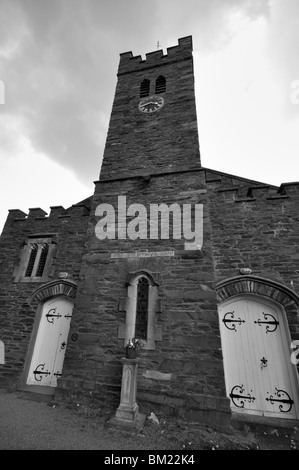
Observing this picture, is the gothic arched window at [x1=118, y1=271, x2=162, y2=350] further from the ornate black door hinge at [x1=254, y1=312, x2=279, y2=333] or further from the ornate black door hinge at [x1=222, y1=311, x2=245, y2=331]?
the ornate black door hinge at [x1=254, y1=312, x2=279, y2=333]

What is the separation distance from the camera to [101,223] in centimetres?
697

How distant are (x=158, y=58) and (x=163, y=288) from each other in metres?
10.7

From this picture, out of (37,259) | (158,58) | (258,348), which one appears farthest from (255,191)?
(158,58)

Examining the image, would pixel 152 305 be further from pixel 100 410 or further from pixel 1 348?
pixel 1 348

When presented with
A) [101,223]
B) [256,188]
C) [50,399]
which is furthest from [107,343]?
[256,188]

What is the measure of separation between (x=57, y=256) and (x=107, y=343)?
3.60 m

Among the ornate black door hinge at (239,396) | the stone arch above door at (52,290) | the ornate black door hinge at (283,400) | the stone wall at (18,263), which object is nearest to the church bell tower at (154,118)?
the stone wall at (18,263)

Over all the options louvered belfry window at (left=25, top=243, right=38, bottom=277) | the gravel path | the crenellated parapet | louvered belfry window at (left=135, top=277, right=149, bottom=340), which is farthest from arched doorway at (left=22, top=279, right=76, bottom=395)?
the crenellated parapet

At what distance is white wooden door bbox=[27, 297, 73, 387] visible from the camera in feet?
20.3

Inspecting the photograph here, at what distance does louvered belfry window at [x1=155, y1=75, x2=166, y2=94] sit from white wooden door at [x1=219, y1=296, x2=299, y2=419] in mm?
8809

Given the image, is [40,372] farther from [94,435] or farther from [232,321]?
[232,321]

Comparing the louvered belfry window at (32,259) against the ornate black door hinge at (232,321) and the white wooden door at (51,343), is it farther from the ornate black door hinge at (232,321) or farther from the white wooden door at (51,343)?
the ornate black door hinge at (232,321)

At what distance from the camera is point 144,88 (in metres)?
9.81

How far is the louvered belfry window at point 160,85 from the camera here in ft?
30.7
